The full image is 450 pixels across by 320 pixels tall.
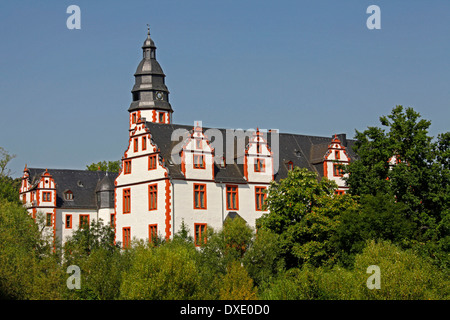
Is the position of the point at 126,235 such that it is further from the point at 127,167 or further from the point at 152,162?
the point at 152,162

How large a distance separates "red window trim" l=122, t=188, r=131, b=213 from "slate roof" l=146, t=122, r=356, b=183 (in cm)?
491

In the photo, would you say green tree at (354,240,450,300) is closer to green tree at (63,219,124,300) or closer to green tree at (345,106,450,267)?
green tree at (345,106,450,267)

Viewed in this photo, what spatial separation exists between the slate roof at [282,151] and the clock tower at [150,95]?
67.1 ft

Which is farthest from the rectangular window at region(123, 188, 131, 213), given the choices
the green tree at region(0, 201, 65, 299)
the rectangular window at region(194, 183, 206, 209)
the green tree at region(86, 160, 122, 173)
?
the green tree at region(86, 160, 122, 173)

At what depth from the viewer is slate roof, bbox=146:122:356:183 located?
6881 centimetres

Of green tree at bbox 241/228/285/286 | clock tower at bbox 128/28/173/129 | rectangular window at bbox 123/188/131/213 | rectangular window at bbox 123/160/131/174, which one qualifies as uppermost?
clock tower at bbox 128/28/173/129

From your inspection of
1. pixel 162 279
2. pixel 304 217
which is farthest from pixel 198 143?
pixel 162 279

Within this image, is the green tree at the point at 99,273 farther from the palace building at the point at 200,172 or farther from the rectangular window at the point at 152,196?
the rectangular window at the point at 152,196

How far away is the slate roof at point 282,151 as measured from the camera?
6881cm

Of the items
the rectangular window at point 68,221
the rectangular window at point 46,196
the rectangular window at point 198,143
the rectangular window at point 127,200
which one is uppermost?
the rectangular window at point 198,143

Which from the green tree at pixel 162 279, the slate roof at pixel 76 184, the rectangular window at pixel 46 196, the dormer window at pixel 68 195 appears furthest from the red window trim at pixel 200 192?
the dormer window at pixel 68 195

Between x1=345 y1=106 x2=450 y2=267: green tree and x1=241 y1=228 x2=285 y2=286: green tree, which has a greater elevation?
x1=345 y1=106 x2=450 y2=267: green tree

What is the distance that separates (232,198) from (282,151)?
8743 mm

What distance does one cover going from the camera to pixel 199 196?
67875 millimetres
